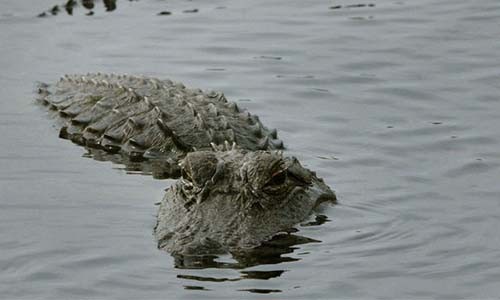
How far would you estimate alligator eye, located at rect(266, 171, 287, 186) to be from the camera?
32.0 feet

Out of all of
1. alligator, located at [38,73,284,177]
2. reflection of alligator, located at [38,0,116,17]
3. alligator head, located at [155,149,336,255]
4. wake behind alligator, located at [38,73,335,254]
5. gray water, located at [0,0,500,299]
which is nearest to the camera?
gray water, located at [0,0,500,299]

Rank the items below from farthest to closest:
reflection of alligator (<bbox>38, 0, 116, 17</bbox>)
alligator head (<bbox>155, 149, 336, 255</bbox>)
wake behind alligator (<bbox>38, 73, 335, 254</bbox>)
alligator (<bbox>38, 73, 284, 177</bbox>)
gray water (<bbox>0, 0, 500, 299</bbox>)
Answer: reflection of alligator (<bbox>38, 0, 116, 17</bbox>)
alligator (<bbox>38, 73, 284, 177</bbox>)
wake behind alligator (<bbox>38, 73, 335, 254</bbox>)
alligator head (<bbox>155, 149, 336, 255</bbox>)
gray water (<bbox>0, 0, 500, 299</bbox>)

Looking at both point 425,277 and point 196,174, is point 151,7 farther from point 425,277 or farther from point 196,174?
point 425,277

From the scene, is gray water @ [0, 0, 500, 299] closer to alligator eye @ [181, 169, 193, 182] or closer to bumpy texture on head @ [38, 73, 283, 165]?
bumpy texture on head @ [38, 73, 283, 165]

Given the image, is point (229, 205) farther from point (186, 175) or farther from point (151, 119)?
point (151, 119)

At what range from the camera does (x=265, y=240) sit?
9445mm

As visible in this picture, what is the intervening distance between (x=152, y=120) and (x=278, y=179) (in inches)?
110

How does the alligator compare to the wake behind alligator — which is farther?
the alligator

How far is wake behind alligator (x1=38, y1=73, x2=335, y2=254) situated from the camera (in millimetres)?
9477

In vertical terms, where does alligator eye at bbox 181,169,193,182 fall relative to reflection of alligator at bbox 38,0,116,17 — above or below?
below

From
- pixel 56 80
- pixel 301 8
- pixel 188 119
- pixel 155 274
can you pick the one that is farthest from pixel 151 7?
pixel 155 274

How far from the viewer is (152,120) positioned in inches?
485

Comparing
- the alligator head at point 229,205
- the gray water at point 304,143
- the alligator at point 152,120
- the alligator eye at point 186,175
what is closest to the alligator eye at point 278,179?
the alligator head at point 229,205

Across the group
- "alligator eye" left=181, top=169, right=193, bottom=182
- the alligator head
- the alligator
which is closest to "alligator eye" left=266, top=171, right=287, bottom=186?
the alligator head
